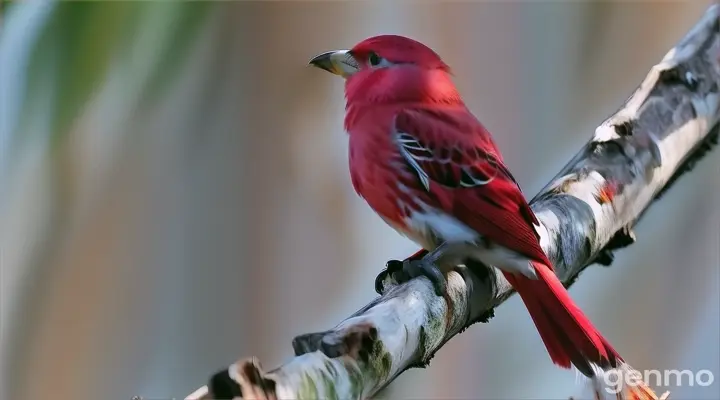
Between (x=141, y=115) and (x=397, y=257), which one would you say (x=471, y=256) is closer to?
(x=397, y=257)

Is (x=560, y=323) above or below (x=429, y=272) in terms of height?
below

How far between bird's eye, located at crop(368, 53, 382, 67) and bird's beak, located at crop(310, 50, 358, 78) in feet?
0.08

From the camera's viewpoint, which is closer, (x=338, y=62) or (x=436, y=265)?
(x=436, y=265)

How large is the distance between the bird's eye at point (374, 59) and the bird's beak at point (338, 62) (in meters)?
0.02

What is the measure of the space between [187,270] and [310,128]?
28 centimetres

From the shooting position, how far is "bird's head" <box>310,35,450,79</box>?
0.99 metres

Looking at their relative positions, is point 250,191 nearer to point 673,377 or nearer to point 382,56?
point 382,56

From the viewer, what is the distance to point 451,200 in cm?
90

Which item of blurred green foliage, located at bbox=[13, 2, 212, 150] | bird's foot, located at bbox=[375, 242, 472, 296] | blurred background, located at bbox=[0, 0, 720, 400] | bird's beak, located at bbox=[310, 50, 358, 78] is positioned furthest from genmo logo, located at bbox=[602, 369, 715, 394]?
blurred green foliage, located at bbox=[13, 2, 212, 150]

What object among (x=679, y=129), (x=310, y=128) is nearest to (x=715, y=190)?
(x=679, y=129)

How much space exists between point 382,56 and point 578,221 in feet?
1.23

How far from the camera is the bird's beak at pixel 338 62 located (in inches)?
39.8

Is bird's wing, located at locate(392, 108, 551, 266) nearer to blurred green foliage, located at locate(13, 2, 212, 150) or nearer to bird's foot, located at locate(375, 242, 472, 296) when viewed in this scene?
bird's foot, located at locate(375, 242, 472, 296)

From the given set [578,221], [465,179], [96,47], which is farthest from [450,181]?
[96,47]
